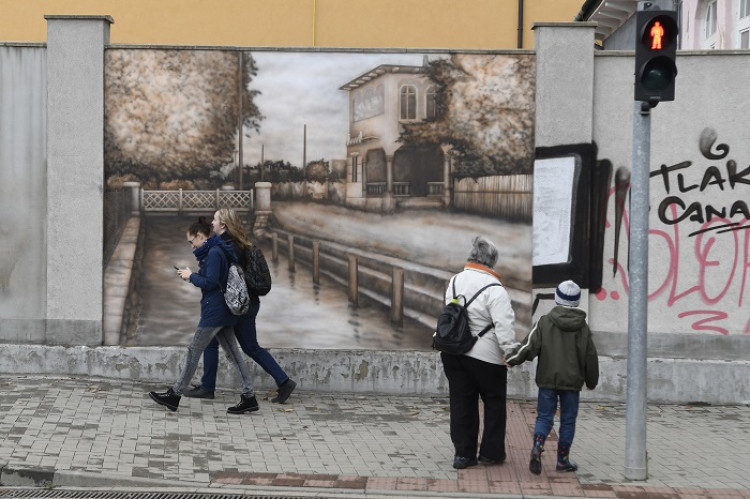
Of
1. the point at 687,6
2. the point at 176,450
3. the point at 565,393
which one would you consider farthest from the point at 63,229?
the point at 687,6

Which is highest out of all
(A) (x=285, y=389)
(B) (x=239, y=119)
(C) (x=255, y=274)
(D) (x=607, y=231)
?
(B) (x=239, y=119)

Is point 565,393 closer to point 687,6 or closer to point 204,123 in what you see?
point 204,123

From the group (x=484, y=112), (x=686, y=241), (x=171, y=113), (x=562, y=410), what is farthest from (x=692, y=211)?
(x=171, y=113)

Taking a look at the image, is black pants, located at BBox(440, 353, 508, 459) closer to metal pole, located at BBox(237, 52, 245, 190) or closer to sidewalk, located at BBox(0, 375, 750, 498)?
sidewalk, located at BBox(0, 375, 750, 498)

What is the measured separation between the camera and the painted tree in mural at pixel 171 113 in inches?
420

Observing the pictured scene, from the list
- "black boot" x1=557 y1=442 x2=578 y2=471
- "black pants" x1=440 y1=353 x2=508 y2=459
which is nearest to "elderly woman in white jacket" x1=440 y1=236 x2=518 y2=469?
"black pants" x1=440 y1=353 x2=508 y2=459

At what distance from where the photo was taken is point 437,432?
916cm

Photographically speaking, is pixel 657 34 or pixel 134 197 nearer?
pixel 657 34

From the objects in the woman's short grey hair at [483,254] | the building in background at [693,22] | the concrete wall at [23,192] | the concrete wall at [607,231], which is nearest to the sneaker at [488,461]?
the woman's short grey hair at [483,254]

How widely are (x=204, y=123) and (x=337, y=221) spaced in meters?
1.65

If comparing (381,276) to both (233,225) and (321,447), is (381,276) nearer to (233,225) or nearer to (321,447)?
(233,225)

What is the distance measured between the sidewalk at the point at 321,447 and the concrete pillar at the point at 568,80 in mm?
2698

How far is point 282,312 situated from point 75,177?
247cm

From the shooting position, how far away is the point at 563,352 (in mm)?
7582
